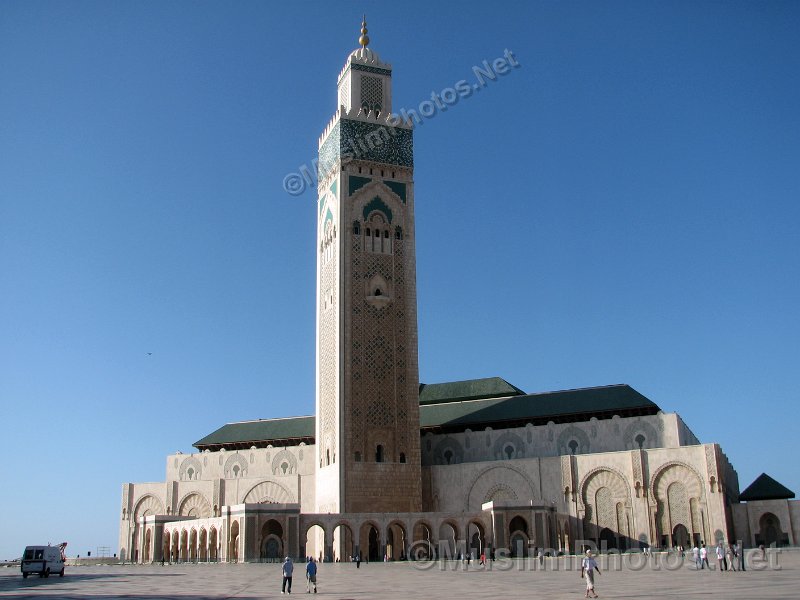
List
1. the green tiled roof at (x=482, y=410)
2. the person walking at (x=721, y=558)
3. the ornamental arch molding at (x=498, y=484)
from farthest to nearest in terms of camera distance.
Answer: the green tiled roof at (x=482, y=410), the ornamental arch molding at (x=498, y=484), the person walking at (x=721, y=558)

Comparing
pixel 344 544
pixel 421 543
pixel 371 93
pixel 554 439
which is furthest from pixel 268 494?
pixel 371 93

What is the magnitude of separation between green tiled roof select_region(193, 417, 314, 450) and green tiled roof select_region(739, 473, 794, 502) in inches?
775

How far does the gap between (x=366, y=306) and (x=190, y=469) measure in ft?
46.9

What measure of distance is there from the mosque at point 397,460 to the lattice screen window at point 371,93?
0.22ft

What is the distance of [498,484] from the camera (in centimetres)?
3788

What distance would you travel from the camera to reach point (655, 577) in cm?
1809

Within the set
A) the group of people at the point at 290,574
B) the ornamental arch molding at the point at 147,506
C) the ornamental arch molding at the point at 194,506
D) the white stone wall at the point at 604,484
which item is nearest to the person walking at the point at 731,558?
the group of people at the point at 290,574

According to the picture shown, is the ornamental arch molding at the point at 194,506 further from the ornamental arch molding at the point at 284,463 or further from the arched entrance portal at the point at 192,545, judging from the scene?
the arched entrance portal at the point at 192,545

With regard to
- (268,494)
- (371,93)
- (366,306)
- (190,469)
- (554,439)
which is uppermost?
(371,93)

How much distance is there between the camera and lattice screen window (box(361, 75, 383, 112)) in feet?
136

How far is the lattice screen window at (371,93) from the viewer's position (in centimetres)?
4159

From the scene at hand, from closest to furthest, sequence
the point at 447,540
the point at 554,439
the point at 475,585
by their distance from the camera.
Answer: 1. the point at 475,585
2. the point at 447,540
3. the point at 554,439

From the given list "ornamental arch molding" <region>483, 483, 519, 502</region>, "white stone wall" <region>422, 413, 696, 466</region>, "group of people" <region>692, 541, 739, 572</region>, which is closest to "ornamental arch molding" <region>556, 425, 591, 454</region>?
"white stone wall" <region>422, 413, 696, 466</region>

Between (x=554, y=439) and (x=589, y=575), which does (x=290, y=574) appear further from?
(x=554, y=439)
